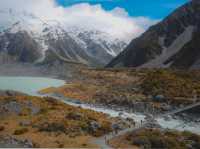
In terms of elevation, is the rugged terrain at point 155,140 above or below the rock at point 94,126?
below

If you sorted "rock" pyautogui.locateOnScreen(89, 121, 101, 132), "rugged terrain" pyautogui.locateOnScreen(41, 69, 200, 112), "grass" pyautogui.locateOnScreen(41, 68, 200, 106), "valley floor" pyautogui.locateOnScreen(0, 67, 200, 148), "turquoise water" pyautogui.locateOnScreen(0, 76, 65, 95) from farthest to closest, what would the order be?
1. "turquoise water" pyautogui.locateOnScreen(0, 76, 65, 95)
2. "grass" pyautogui.locateOnScreen(41, 68, 200, 106)
3. "rugged terrain" pyautogui.locateOnScreen(41, 69, 200, 112)
4. "rock" pyautogui.locateOnScreen(89, 121, 101, 132)
5. "valley floor" pyautogui.locateOnScreen(0, 67, 200, 148)

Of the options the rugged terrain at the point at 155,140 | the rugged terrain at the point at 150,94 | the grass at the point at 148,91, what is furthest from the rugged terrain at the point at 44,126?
the grass at the point at 148,91

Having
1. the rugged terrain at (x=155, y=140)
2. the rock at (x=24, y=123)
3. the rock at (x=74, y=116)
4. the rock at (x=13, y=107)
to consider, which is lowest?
the rugged terrain at (x=155, y=140)

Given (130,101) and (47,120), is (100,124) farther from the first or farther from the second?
(130,101)

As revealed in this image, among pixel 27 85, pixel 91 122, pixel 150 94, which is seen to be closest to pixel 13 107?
pixel 91 122

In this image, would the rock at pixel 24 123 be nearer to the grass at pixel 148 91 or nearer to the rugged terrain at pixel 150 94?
the rugged terrain at pixel 150 94

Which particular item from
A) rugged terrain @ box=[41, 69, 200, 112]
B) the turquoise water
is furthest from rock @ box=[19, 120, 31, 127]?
the turquoise water

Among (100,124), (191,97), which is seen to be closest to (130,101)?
(191,97)

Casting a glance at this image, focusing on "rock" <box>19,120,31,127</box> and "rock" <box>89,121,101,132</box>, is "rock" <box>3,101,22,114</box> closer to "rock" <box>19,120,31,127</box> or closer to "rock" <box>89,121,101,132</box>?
"rock" <box>19,120,31,127</box>

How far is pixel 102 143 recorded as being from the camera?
4459 centimetres

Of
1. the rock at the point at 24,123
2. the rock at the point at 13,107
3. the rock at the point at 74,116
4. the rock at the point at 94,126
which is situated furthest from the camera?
the rock at the point at 13,107

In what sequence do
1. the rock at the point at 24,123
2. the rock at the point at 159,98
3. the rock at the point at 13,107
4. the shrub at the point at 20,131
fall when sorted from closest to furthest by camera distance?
the shrub at the point at 20,131 < the rock at the point at 24,123 < the rock at the point at 13,107 < the rock at the point at 159,98

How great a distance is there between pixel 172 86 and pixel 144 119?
34.9 metres

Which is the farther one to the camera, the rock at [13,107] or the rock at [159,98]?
the rock at [159,98]
